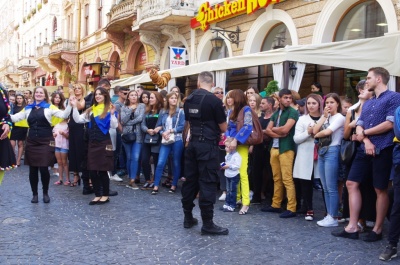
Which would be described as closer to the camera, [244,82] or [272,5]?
[272,5]

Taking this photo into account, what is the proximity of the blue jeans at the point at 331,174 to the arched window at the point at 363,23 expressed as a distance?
6.03 meters

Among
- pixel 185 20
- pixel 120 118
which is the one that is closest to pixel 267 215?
pixel 120 118

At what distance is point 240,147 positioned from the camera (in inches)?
275

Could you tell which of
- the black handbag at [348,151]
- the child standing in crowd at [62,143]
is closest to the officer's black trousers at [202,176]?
the black handbag at [348,151]

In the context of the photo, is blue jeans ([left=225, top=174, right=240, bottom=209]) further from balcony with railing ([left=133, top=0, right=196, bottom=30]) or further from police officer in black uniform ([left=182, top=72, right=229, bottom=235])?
balcony with railing ([left=133, top=0, right=196, bottom=30])

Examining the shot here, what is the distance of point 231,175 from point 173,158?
2.00m

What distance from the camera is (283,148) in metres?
6.83

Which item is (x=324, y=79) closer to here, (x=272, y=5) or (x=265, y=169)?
(x=272, y=5)

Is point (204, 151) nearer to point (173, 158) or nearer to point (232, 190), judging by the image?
point (232, 190)

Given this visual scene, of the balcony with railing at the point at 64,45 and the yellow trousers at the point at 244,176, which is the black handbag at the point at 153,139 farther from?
the balcony with railing at the point at 64,45

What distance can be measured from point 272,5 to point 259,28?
0.83 meters

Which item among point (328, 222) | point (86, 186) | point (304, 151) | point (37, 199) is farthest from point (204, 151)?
point (86, 186)

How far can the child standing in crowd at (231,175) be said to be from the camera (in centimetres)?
690

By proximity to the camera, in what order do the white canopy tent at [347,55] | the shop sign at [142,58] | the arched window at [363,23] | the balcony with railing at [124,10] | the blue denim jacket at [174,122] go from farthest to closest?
the shop sign at [142,58]
the balcony with railing at [124,10]
the arched window at [363,23]
the blue denim jacket at [174,122]
the white canopy tent at [347,55]
